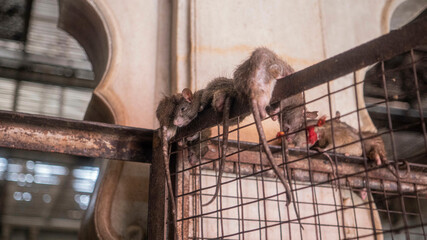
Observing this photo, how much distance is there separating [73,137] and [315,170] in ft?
7.03

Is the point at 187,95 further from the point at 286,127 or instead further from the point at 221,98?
the point at 286,127

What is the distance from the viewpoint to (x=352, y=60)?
124 inches

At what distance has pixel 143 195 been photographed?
5383 mm

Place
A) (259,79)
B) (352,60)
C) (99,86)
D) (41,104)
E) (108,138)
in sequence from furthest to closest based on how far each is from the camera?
(41,104)
(99,86)
(108,138)
(259,79)
(352,60)

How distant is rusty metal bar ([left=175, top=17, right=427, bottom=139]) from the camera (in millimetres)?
2881

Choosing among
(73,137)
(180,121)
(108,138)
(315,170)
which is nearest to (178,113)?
(180,121)

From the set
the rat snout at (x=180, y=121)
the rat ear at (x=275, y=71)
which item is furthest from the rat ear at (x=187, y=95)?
the rat ear at (x=275, y=71)

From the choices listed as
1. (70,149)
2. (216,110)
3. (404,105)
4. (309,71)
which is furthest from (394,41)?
(404,105)

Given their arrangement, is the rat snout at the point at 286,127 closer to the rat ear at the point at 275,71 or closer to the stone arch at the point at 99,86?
the rat ear at the point at 275,71

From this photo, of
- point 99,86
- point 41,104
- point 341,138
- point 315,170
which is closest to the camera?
point 315,170

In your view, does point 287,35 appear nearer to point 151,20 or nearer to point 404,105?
point 151,20

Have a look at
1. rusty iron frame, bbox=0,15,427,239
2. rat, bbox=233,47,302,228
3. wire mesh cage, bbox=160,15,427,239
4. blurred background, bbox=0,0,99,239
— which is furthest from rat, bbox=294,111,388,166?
blurred background, bbox=0,0,99,239

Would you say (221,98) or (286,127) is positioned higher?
(221,98)

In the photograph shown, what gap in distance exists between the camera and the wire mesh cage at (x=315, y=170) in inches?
117
